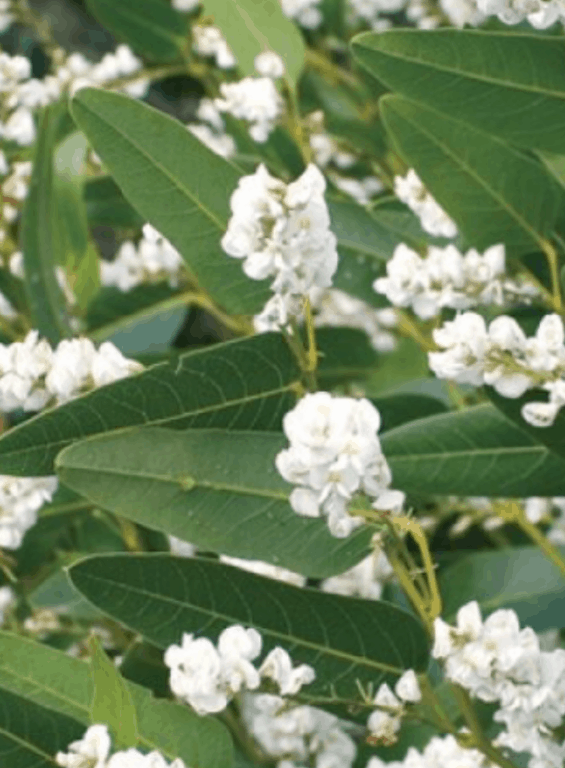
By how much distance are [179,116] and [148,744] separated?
175cm

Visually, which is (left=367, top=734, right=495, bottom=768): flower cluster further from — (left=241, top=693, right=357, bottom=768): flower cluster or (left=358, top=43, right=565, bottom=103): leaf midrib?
(left=358, top=43, right=565, bottom=103): leaf midrib

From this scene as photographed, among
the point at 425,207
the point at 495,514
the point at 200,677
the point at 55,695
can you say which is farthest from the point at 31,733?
the point at 495,514

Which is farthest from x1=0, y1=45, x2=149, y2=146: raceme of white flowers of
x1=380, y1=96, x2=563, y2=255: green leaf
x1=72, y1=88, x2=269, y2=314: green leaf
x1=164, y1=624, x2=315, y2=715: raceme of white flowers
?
x1=164, y1=624, x2=315, y2=715: raceme of white flowers

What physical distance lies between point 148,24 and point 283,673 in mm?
1161

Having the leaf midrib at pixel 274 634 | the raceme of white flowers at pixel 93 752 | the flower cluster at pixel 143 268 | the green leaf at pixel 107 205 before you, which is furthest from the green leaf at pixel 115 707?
the green leaf at pixel 107 205

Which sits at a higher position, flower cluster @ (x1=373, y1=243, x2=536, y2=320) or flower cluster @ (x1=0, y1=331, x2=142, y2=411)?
flower cluster @ (x1=0, y1=331, x2=142, y2=411)

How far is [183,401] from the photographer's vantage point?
47.6 inches

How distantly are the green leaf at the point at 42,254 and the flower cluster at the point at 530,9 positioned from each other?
513mm

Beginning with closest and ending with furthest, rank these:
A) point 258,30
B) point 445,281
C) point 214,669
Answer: point 214,669, point 445,281, point 258,30

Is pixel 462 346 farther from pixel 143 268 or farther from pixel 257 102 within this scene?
pixel 143 268

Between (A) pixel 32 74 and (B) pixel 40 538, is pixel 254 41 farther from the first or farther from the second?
(A) pixel 32 74

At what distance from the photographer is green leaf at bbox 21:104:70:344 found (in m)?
1.52

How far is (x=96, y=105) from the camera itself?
1.23m

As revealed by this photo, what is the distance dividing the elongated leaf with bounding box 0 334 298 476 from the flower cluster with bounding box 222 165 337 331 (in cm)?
16
